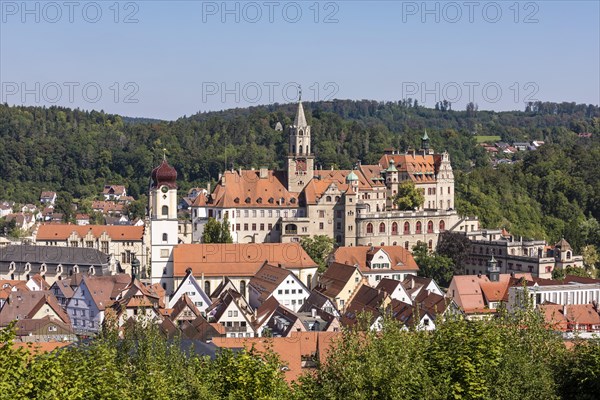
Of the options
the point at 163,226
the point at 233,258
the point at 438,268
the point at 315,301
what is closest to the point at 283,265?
the point at 233,258

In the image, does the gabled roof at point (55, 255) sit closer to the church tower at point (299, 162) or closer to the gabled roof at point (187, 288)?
the gabled roof at point (187, 288)

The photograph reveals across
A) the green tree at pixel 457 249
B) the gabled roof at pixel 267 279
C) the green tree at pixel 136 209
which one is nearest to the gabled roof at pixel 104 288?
the gabled roof at pixel 267 279

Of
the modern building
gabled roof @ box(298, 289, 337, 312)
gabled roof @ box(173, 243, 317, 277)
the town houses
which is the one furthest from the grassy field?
gabled roof @ box(298, 289, 337, 312)

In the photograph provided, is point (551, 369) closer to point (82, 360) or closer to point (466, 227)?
point (82, 360)

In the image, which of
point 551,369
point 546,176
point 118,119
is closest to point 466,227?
point 546,176

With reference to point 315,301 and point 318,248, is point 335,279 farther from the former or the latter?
point 318,248

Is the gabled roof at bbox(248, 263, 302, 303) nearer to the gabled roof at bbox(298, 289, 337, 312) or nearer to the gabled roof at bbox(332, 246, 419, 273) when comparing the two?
the gabled roof at bbox(298, 289, 337, 312)

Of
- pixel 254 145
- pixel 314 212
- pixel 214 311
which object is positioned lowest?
pixel 214 311
